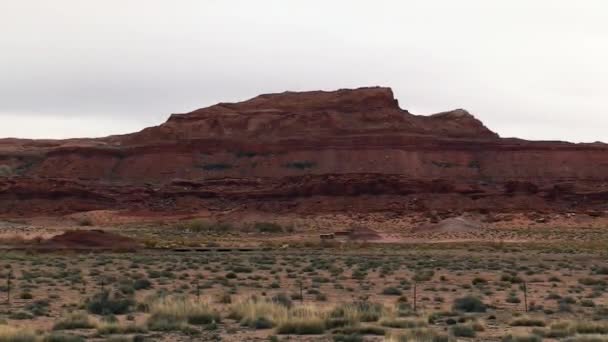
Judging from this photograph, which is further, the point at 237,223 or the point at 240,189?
the point at 240,189

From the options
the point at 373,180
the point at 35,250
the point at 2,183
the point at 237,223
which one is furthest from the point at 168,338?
the point at 2,183

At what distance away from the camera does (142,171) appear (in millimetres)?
106125

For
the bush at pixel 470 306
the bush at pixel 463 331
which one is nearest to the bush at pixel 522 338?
the bush at pixel 463 331

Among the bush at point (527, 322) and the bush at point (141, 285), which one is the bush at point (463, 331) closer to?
the bush at point (527, 322)

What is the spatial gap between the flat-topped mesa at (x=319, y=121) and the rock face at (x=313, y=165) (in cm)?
17

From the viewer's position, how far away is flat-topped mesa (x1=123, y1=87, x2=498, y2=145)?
109 metres

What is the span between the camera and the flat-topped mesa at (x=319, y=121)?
10856 cm

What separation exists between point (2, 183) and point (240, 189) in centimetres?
2412

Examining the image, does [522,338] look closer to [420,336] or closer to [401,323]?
[420,336]

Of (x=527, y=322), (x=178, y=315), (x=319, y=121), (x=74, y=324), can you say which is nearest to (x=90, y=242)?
(x=178, y=315)

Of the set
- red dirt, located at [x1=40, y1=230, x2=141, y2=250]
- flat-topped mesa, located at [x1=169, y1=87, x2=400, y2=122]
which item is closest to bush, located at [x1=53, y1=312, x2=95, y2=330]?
red dirt, located at [x1=40, y1=230, x2=141, y2=250]

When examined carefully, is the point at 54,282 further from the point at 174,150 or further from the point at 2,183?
the point at 174,150

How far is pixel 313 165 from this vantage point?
3981 inches

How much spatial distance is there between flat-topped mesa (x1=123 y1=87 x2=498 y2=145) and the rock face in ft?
0.56
